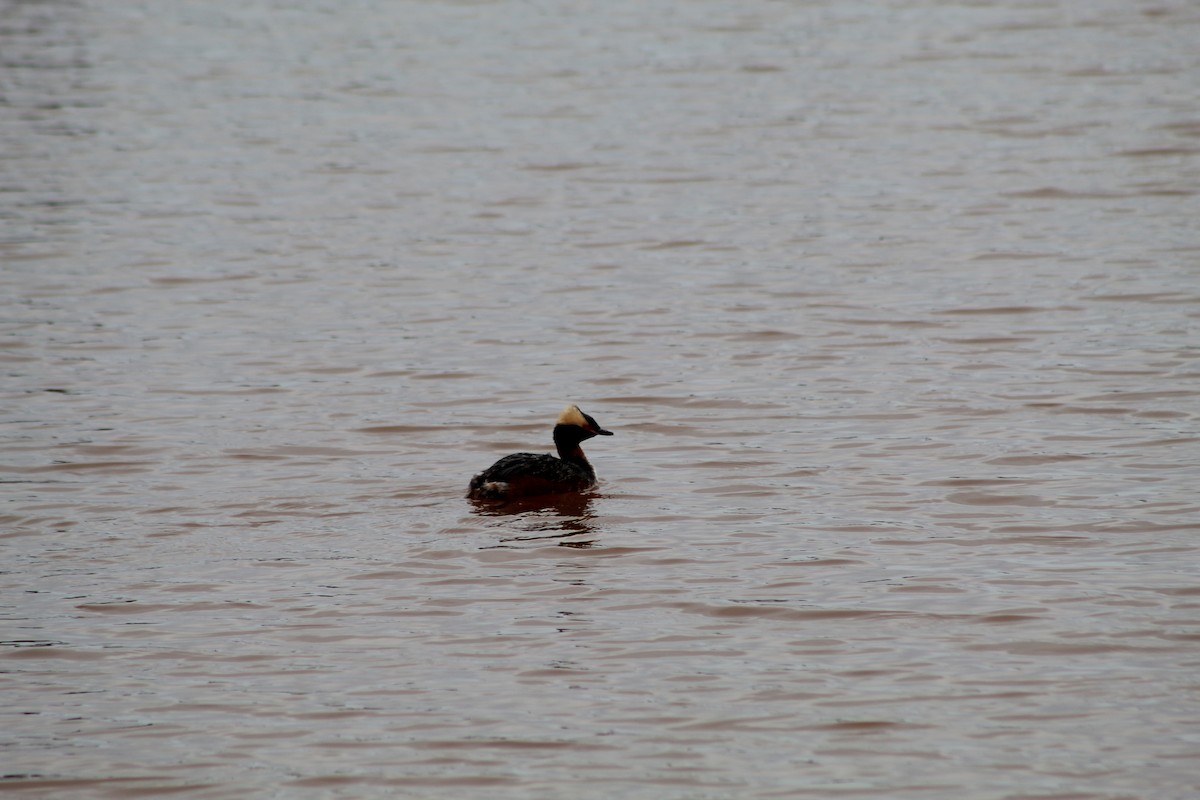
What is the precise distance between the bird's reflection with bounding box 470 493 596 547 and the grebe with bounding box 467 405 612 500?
2.4 inches

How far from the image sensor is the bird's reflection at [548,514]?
10.9 metres

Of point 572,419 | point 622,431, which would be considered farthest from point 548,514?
point 622,431

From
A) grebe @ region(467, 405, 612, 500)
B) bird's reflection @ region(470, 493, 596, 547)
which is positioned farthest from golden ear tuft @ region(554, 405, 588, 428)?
bird's reflection @ region(470, 493, 596, 547)

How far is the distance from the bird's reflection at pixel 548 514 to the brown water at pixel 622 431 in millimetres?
74

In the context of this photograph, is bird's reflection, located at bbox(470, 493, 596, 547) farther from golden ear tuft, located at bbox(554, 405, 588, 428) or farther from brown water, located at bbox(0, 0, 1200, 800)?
golden ear tuft, located at bbox(554, 405, 588, 428)

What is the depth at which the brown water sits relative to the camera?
800 centimetres

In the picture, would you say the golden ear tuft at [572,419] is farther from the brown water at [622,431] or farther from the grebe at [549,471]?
the brown water at [622,431]

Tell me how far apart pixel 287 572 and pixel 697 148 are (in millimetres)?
15802

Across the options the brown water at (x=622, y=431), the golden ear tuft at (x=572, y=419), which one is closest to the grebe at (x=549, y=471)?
the golden ear tuft at (x=572, y=419)

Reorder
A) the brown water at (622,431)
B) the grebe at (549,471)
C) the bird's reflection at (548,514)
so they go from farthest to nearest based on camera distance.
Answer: the grebe at (549,471), the bird's reflection at (548,514), the brown water at (622,431)

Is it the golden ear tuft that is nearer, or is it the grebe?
the grebe

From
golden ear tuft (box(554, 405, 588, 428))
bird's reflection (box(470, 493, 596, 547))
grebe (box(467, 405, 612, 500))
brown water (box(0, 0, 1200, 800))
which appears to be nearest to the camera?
brown water (box(0, 0, 1200, 800))

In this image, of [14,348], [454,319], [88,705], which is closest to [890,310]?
[454,319]

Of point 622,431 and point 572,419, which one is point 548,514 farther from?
point 622,431
